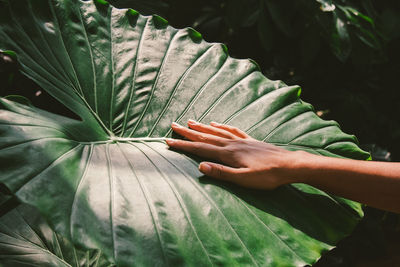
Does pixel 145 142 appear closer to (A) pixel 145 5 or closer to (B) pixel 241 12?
(A) pixel 145 5

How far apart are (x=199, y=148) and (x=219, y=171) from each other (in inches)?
3.2

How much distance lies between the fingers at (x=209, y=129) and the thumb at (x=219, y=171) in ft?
0.36

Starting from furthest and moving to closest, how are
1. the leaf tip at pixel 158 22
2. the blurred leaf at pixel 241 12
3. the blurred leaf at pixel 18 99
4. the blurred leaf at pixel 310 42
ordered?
the blurred leaf at pixel 310 42 < the blurred leaf at pixel 241 12 < the leaf tip at pixel 158 22 < the blurred leaf at pixel 18 99

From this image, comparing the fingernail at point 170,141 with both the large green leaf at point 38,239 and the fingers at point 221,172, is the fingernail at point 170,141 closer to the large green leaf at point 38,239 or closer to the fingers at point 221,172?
the fingers at point 221,172

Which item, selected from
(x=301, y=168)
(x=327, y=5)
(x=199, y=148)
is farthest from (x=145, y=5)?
(x=301, y=168)

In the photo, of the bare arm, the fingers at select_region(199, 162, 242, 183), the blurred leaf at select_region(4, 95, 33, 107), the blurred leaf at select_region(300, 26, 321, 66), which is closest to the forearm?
the bare arm

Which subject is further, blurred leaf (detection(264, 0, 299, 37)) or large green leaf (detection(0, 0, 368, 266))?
blurred leaf (detection(264, 0, 299, 37))

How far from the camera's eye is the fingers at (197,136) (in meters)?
0.91

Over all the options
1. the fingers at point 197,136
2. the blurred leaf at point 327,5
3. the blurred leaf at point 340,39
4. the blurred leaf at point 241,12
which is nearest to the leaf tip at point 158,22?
the fingers at point 197,136

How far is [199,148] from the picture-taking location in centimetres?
90

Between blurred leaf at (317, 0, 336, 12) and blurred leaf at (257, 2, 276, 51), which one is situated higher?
blurred leaf at (317, 0, 336, 12)

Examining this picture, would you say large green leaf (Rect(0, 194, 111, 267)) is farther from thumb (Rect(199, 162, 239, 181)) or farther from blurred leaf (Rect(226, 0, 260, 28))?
blurred leaf (Rect(226, 0, 260, 28))

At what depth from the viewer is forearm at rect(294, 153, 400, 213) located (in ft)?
2.82

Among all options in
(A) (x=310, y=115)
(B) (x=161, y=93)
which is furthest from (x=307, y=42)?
(B) (x=161, y=93)
